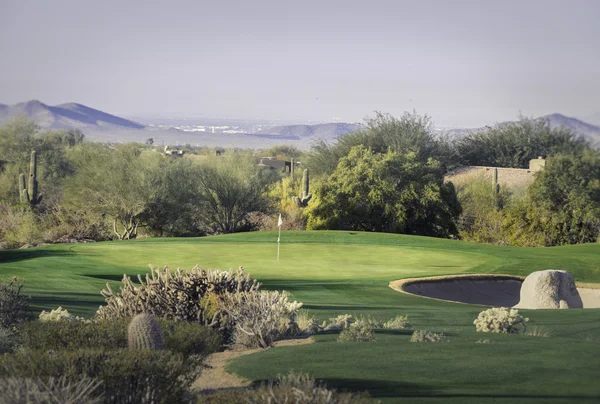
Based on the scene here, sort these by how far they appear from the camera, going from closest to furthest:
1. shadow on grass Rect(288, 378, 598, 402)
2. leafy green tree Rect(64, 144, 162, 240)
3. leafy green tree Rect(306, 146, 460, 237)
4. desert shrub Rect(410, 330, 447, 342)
Answer: shadow on grass Rect(288, 378, 598, 402) → desert shrub Rect(410, 330, 447, 342) → leafy green tree Rect(306, 146, 460, 237) → leafy green tree Rect(64, 144, 162, 240)

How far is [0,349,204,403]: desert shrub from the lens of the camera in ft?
21.8

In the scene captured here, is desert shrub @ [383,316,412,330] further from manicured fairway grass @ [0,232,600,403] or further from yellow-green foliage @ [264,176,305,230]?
yellow-green foliage @ [264,176,305,230]

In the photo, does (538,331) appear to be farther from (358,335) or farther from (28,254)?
(28,254)

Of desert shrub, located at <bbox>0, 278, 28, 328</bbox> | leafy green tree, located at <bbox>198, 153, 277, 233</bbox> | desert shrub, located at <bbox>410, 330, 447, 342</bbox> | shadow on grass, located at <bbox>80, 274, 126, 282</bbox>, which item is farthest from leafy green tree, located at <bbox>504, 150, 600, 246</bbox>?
desert shrub, located at <bbox>0, 278, 28, 328</bbox>

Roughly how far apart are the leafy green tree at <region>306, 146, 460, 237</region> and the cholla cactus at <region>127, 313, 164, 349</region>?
37.5 m

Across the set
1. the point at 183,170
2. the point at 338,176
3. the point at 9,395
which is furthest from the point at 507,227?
the point at 9,395

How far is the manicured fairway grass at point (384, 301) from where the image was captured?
28.1 feet

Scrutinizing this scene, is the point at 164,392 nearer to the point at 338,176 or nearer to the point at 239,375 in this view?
the point at 239,375

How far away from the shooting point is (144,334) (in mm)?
8781

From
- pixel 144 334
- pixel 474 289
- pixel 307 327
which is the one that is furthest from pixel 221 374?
pixel 474 289

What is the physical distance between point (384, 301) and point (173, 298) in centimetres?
718

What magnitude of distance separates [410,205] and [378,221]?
82.1 inches

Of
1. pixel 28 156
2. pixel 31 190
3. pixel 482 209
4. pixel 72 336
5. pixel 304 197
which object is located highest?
pixel 28 156

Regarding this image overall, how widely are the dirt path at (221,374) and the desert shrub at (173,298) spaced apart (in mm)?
780
